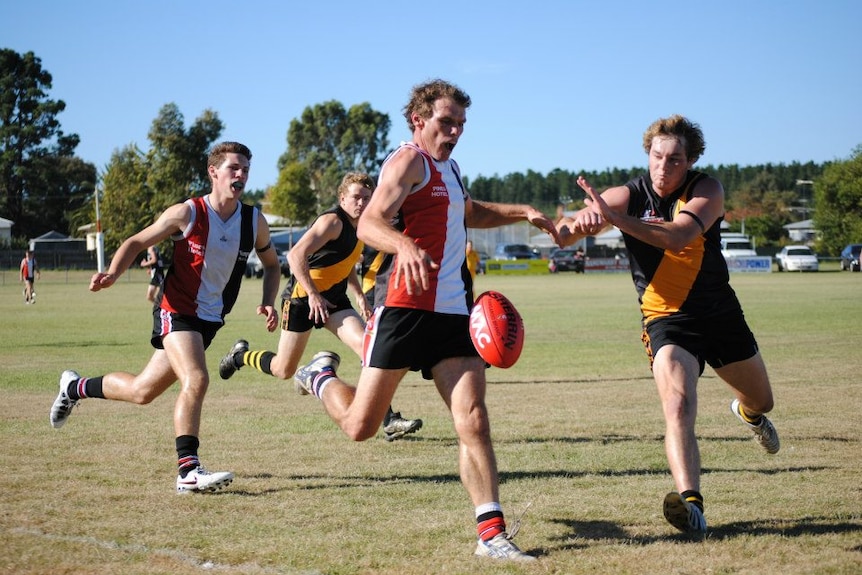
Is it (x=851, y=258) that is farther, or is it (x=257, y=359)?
(x=851, y=258)

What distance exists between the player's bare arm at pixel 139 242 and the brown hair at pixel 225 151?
430 mm

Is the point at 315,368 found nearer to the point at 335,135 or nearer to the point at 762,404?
the point at 762,404

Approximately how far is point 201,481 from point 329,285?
337 centimetres

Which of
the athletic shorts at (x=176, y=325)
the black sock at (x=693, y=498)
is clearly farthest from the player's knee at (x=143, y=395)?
the black sock at (x=693, y=498)

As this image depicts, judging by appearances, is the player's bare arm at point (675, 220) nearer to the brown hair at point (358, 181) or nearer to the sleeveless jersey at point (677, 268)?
the sleeveless jersey at point (677, 268)

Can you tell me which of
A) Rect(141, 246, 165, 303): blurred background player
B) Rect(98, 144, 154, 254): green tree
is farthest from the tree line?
Rect(141, 246, 165, 303): blurred background player

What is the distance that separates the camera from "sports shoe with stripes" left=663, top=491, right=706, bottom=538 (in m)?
5.34

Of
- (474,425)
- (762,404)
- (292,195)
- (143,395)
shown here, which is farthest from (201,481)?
(292,195)

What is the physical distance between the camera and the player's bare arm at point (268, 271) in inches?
309

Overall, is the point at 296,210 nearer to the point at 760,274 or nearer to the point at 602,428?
the point at 760,274

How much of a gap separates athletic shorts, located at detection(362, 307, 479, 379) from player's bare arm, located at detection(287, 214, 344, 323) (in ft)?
9.40

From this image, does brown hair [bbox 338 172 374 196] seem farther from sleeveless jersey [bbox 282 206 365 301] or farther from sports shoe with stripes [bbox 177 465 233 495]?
sports shoe with stripes [bbox 177 465 233 495]

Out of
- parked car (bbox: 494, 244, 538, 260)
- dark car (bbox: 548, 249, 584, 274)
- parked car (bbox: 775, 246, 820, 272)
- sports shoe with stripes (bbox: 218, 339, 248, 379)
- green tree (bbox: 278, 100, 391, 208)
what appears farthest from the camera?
green tree (bbox: 278, 100, 391, 208)

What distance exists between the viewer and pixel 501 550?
5160 mm
